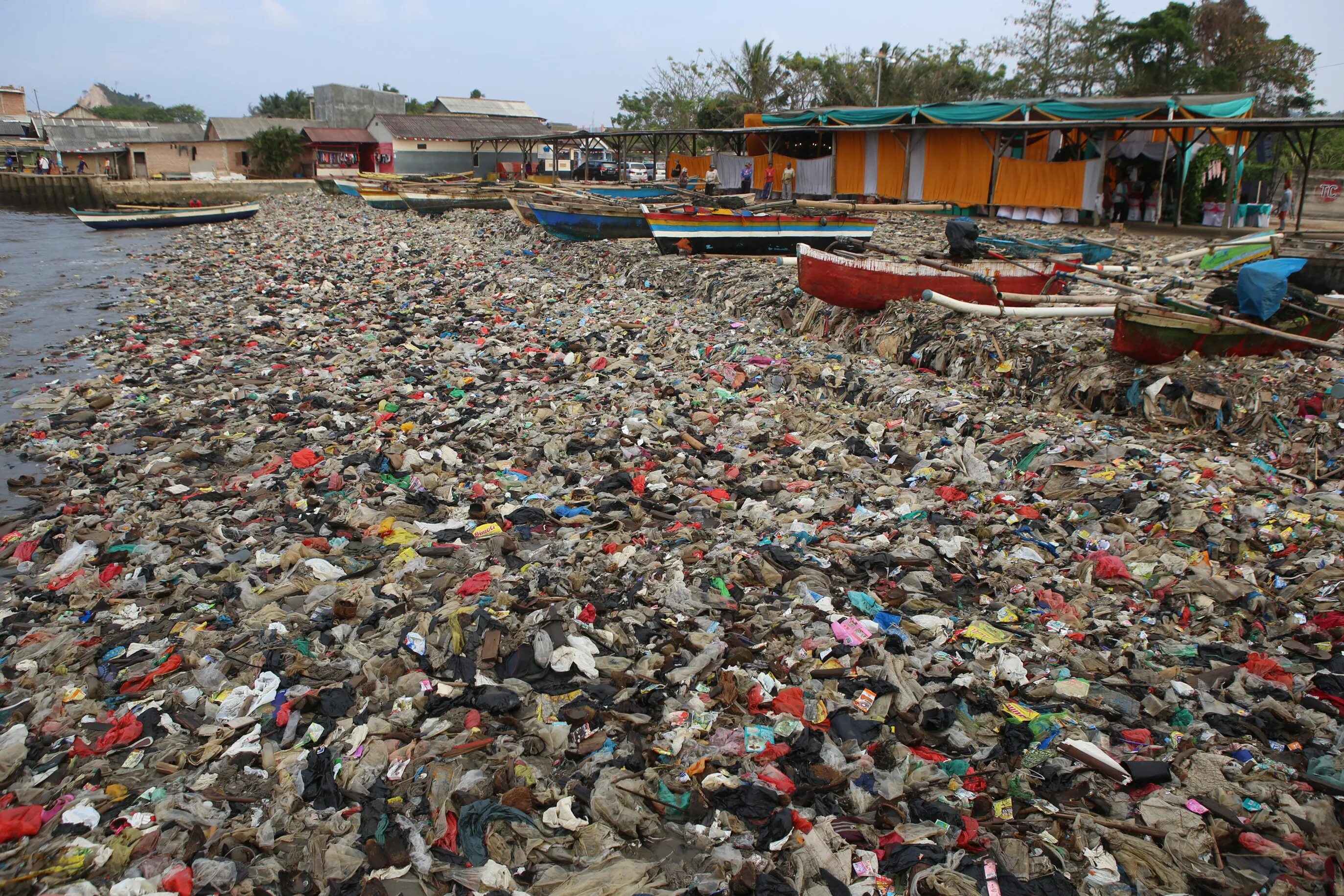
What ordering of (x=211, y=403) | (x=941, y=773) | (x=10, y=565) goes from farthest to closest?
(x=211, y=403), (x=10, y=565), (x=941, y=773)

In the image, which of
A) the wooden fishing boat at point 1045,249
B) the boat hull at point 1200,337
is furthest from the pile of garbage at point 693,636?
the wooden fishing boat at point 1045,249

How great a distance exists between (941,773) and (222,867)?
315 centimetres

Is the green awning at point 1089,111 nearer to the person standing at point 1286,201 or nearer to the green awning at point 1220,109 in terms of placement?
the green awning at point 1220,109

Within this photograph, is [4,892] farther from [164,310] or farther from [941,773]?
[164,310]

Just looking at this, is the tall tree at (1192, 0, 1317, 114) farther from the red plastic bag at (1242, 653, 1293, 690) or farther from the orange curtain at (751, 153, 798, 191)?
the red plastic bag at (1242, 653, 1293, 690)

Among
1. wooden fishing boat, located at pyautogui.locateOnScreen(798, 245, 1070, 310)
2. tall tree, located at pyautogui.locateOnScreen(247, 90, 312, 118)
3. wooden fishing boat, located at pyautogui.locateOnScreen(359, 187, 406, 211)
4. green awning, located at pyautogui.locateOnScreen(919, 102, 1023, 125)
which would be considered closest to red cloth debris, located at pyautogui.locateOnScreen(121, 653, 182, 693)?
wooden fishing boat, located at pyautogui.locateOnScreen(798, 245, 1070, 310)

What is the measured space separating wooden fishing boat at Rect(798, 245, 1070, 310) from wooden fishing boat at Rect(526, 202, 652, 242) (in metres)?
9.17

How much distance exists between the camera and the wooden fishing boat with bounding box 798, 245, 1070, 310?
36.2 ft

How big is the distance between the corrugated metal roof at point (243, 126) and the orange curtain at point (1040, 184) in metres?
44.5

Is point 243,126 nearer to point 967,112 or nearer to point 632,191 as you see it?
point 632,191

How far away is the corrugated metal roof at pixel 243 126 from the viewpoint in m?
52.1

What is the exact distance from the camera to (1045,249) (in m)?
13.7

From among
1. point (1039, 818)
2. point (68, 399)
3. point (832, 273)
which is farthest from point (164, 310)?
point (1039, 818)

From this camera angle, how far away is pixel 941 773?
12.8ft
